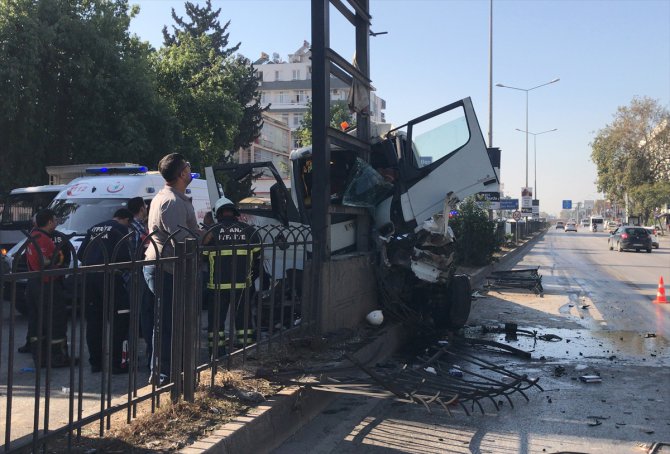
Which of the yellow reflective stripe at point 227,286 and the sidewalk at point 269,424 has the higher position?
the yellow reflective stripe at point 227,286

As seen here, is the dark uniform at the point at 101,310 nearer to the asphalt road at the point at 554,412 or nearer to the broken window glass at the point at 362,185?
the asphalt road at the point at 554,412

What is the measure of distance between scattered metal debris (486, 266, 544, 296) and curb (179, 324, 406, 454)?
978 centimetres

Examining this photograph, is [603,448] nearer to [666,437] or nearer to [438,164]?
[666,437]

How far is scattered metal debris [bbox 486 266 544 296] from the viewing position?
1445cm

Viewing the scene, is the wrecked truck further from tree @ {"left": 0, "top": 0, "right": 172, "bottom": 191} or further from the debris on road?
tree @ {"left": 0, "top": 0, "right": 172, "bottom": 191}

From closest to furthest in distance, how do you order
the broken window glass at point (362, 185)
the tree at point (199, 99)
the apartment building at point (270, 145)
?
1. the broken window glass at point (362, 185)
2. the tree at point (199, 99)
3. the apartment building at point (270, 145)

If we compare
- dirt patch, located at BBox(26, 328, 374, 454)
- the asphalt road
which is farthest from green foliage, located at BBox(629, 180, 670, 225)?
dirt patch, located at BBox(26, 328, 374, 454)

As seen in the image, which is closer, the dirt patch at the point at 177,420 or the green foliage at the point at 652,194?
the dirt patch at the point at 177,420

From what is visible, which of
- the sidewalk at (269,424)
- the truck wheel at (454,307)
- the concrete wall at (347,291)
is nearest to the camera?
the sidewalk at (269,424)

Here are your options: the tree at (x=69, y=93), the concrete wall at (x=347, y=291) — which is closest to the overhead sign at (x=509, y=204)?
the tree at (x=69, y=93)

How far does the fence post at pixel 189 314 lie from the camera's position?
4.57 m

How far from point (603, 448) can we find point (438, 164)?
4554 mm

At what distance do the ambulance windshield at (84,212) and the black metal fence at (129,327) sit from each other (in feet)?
11.0

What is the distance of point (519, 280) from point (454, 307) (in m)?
6.82
